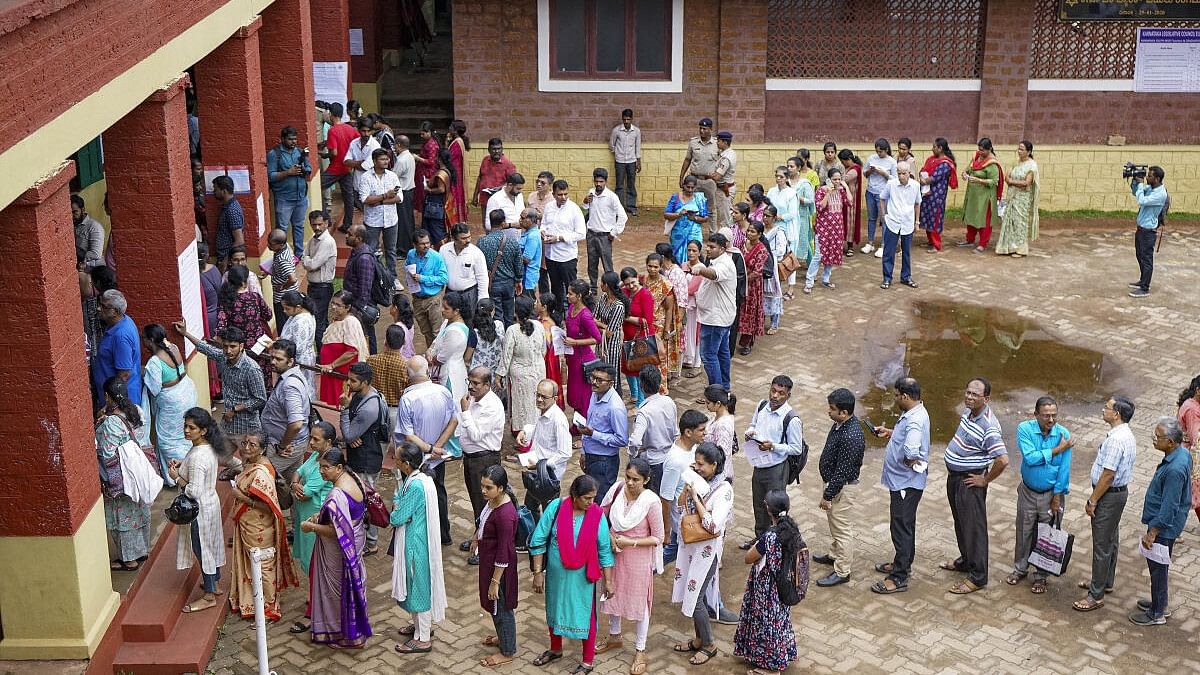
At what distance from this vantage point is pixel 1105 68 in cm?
1947

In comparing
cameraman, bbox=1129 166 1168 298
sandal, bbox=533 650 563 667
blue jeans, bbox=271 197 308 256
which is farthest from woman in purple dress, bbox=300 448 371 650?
cameraman, bbox=1129 166 1168 298

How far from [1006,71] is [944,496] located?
986 centimetres

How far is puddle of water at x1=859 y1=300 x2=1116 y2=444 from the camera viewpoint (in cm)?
1314

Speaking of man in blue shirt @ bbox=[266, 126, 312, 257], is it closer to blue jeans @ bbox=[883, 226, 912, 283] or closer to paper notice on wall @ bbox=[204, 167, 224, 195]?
paper notice on wall @ bbox=[204, 167, 224, 195]

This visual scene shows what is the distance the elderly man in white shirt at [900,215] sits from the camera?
52.2 feet

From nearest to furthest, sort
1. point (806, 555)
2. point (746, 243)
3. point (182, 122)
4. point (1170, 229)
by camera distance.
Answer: point (806, 555)
point (182, 122)
point (746, 243)
point (1170, 229)

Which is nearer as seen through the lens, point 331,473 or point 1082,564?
point 331,473

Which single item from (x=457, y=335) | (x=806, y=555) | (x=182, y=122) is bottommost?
(x=806, y=555)

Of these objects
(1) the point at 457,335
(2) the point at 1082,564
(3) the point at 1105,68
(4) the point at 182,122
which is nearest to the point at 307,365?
(1) the point at 457,335

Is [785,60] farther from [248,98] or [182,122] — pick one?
[182,122]

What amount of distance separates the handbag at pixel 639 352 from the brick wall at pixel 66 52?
4598mm

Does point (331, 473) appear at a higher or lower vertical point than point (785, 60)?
lower

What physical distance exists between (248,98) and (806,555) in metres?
7.68

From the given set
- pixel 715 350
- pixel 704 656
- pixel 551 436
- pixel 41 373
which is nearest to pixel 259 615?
pixel 41 373
